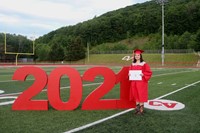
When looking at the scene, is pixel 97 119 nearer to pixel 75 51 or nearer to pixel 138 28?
pixel 75 51

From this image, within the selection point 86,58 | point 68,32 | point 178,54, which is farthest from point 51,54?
point 68,32

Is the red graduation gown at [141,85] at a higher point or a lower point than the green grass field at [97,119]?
higher

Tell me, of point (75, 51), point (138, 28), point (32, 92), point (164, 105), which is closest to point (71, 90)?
point (32, 92)

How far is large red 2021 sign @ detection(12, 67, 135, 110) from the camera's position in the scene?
690cm

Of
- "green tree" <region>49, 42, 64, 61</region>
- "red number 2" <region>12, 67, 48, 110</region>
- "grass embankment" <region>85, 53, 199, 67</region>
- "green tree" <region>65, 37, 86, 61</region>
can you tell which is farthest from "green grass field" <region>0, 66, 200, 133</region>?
"green tree" <region>65, 37, 86, 61</region>

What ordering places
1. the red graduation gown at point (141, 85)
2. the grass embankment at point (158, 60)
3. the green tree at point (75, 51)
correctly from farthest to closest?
the green tree at point (75, 51)
the grass embankment at point (158, 60)
the red graduation gown at point (141, 85)

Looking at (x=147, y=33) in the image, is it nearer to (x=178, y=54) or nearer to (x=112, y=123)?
(x=178, y=54)

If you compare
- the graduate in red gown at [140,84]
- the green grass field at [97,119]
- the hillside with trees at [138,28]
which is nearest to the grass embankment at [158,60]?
the hillside with trees at [138,28]

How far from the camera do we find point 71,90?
7023 mm

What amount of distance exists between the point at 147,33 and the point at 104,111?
122539 mm

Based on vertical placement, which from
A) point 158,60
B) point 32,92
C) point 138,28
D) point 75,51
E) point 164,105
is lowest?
point 164,105

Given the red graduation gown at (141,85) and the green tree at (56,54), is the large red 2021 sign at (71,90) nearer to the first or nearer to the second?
the red graduation gown at (141,85)

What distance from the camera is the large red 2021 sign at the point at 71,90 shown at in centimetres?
690

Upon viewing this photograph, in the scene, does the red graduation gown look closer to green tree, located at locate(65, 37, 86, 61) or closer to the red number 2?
the red number 2
